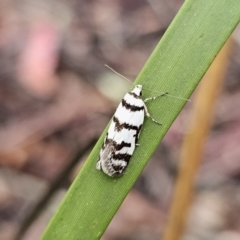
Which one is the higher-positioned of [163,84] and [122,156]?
[163,84]

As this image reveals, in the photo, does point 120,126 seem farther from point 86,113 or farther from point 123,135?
point 86,113

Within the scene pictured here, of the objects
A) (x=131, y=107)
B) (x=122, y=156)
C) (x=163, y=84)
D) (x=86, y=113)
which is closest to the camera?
(x=163, y=84)

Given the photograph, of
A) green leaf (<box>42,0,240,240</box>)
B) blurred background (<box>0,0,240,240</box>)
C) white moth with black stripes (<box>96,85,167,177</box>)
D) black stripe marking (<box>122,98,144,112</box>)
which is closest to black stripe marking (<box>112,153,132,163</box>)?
white moth with black stripes (<box>96,85,167,177</box>)

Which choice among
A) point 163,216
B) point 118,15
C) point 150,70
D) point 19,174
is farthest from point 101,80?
point 150,70

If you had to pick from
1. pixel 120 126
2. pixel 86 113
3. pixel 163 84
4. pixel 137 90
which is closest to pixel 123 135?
pixel 120 126

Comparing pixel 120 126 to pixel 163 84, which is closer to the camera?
pixel 163 84

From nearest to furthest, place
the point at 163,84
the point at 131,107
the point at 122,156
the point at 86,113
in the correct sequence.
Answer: the point at 163,84
the point at 122,156
the point at 131,107
the point at 86,113

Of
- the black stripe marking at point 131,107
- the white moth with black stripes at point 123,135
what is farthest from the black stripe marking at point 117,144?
the black stripe marking at point 131,107

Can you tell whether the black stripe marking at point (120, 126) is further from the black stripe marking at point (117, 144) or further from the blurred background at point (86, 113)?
the blurred background at point (86, 113)
